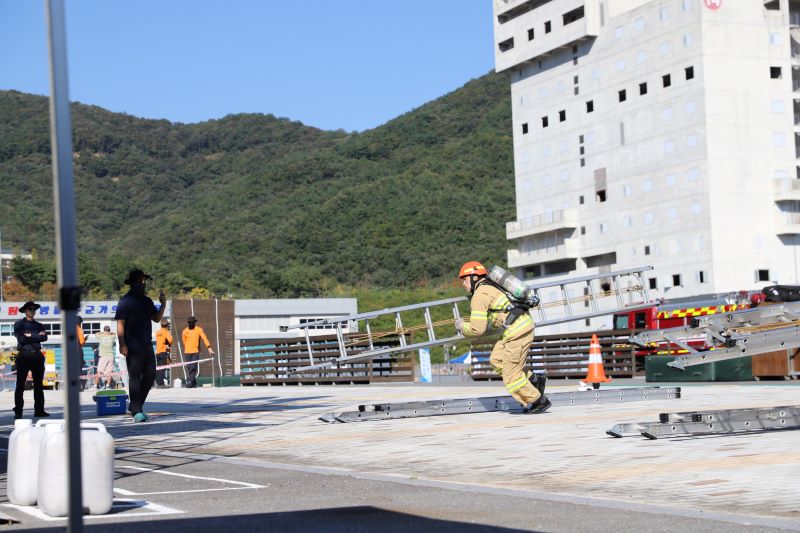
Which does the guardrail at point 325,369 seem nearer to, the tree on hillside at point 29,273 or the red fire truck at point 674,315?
the red fire truck at point 674,315

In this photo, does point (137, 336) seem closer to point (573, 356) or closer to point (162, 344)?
point (162, 344)

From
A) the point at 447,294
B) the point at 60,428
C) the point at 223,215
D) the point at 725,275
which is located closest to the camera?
the point at 60,428

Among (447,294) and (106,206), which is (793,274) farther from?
(106,206)

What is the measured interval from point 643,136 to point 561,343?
170 feet

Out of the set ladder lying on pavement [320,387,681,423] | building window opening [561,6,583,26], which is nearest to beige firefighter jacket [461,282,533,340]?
ladder lying on pavement [320,387,681,423]

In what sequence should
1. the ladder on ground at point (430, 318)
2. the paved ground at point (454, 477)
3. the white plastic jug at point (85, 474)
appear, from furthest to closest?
1. the ladder on ground at point (430, 318)
2. the white plastic jug at point (85, 474)
3. the paved ground at point (454, 477)

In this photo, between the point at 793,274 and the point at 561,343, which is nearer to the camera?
the point at 561,343

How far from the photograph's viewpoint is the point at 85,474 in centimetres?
679

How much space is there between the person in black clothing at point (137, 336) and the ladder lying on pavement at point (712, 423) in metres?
7.20

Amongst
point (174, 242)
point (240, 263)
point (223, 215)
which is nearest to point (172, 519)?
point (240, 263)

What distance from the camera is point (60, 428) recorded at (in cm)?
729

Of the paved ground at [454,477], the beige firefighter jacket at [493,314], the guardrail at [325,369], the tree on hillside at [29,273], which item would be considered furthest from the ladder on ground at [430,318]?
the tree on hillside at [29,273]

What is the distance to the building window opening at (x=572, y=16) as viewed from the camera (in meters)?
89.6

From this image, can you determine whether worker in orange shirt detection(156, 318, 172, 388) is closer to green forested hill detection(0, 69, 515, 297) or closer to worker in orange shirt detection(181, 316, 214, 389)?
worker in orange shirt detection(181, 316, 214, 389)
